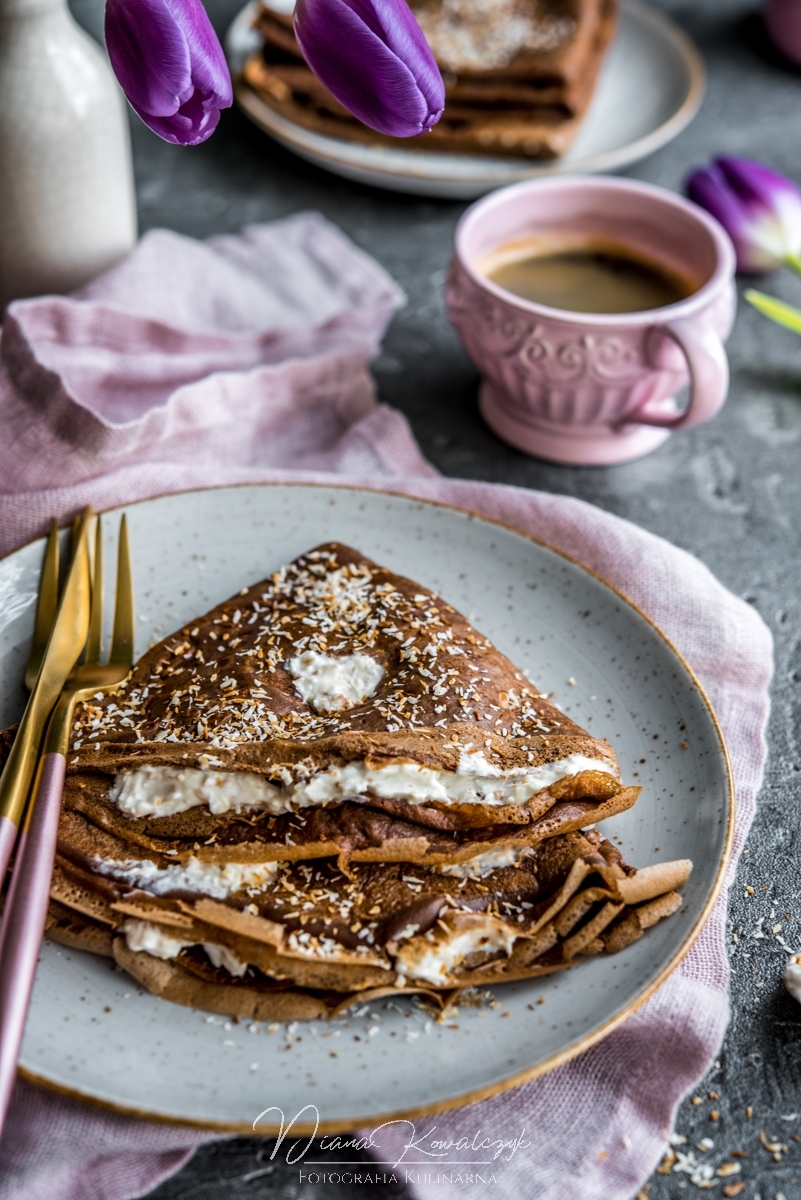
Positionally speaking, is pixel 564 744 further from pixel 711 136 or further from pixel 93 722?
pixel 711 136

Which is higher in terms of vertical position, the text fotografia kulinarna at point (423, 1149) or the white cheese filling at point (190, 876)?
the white cheese filling at point (190, 876)

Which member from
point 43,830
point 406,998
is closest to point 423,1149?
point 406,998

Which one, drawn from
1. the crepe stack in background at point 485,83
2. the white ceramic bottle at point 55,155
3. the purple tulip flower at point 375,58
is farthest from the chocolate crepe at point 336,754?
the crepe stack in background at point 485,83

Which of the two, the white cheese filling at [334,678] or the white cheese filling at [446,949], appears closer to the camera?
the white cheese filling at [446,949]

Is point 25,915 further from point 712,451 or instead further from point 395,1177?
point 712,451

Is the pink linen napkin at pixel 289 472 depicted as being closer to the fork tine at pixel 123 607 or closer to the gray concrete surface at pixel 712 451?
the gray concrete surface at pixel 712 451

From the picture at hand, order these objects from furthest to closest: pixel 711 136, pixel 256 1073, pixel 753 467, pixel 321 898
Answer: pixel 711 136, pixel 753 467, pixel 321 898, pixel 256 1073

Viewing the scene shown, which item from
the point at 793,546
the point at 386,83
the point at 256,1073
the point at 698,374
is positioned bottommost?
the point at 793,546

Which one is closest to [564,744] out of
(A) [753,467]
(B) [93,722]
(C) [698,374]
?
(B) [93,722]
